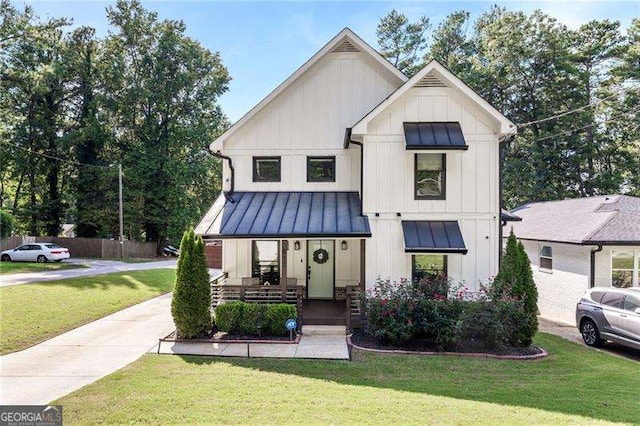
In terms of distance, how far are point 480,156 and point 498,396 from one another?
7296 mm

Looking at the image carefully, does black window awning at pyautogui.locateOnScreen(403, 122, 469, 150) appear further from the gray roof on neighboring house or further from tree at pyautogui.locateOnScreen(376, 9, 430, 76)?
tree at pyautogui.locateOnScreen(376, 9, 430, 76)

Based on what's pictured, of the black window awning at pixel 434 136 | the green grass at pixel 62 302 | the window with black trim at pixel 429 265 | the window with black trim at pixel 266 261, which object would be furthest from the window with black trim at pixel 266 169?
the green grass at pixel 62 302

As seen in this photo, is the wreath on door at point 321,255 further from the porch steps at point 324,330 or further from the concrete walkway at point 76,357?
the concrete walkway at point 76,357

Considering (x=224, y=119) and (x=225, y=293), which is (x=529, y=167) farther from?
(x=224, y=119)

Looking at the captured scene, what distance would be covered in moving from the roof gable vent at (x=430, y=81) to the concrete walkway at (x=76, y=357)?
36.4ft

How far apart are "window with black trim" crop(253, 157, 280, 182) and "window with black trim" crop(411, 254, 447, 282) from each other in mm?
5745

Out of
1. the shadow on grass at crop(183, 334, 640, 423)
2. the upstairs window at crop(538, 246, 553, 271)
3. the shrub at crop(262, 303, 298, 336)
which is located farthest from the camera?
the upstairs window at crop(538, 246, 553, 271)

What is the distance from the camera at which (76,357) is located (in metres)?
8.36

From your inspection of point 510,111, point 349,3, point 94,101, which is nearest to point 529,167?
point 510,111

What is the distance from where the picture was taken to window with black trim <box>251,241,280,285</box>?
12.6 metres

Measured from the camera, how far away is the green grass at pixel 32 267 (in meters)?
20.7

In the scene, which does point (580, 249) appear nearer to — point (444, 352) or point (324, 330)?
point (444, 352)

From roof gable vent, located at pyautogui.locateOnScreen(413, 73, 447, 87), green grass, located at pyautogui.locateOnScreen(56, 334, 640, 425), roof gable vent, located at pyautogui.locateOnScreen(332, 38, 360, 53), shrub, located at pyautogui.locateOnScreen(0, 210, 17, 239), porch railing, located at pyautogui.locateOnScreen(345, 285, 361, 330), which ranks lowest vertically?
green grass, located at pyautogui.locateOnScreen(56, 334, 640, 425)

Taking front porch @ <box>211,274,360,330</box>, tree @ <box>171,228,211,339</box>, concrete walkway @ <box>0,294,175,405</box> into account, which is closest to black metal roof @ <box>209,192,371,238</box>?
tree @ <box>171,228,211,339</box>
